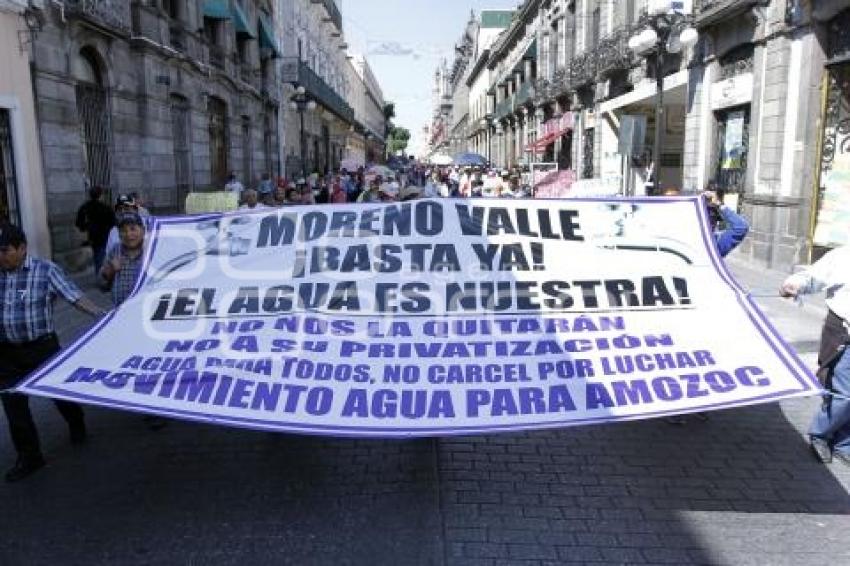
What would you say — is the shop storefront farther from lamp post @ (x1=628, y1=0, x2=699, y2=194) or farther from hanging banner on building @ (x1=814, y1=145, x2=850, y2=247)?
hanging banner on building @ (x1=814, y1=145, x2=850, y2=247)

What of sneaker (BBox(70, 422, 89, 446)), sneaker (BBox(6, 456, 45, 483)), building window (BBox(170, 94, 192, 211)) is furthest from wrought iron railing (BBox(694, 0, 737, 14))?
sneaker (BBox(6, 456, 45, 483))

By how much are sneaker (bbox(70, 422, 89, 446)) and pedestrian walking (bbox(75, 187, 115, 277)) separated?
22.7ft

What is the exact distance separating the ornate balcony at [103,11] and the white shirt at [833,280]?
12505 mm

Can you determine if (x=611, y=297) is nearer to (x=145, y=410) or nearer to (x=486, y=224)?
(x=486, y=224)

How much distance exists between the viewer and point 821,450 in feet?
15.6

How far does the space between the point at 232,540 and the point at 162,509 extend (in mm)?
622

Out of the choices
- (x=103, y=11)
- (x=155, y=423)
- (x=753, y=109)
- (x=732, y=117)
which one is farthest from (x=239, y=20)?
(x=155, y=423)

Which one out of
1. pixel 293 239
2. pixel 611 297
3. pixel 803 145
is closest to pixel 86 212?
pixel 293 239

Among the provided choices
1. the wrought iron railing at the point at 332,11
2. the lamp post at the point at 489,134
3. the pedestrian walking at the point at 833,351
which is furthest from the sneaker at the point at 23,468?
the lamp post at the point at 489,134

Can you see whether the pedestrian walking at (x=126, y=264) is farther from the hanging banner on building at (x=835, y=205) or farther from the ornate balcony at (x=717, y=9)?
the ornate balcony at (x=717, y=9)

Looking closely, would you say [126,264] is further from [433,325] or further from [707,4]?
[707,4]

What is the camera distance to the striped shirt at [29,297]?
4.60 meters

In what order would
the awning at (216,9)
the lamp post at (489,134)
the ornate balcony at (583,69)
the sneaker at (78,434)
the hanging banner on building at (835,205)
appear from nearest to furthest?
the sneaker at (78,434) < the hanging banner on building at (835,205) < the awning at (216,9) < the ornate balcony at (583,69) < the lamp post at (489,134)

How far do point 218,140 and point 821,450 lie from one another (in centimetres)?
2191
